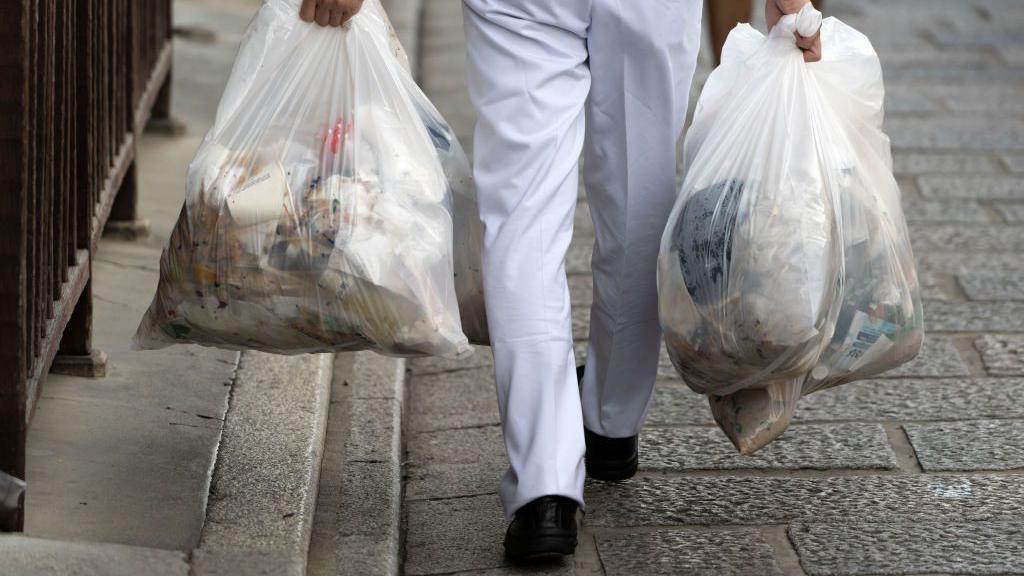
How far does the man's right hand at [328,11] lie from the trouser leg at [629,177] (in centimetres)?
43

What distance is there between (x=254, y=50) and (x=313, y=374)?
104 cm

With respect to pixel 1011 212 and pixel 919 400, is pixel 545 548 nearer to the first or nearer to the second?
pixel 919 400

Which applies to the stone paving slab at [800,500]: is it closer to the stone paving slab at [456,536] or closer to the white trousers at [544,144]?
the stone paving slab at [456,536]

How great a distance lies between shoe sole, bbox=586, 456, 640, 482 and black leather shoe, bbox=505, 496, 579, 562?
420mm

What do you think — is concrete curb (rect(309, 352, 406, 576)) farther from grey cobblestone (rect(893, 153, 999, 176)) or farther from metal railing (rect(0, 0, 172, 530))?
grey cobblestone (rect(893, 153, 999, 176))

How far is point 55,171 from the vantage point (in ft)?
10.4

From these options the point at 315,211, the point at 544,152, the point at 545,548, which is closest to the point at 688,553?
the point at 545,548

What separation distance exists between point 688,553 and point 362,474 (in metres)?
0.72

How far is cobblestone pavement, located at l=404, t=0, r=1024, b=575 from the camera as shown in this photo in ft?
9.43

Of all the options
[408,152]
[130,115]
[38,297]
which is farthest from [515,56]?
[130,115]

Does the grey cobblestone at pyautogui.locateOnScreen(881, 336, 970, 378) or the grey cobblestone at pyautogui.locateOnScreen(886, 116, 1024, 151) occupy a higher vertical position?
the grey cobblestone at pyautogui.locateOnScreen(881, 336, 970, 378)

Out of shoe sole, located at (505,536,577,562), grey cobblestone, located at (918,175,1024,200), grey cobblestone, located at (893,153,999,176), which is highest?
shoe sole, located at (505,536,577,562)

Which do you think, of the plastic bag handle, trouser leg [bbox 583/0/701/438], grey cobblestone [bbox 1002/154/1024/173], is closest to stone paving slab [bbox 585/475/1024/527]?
trouser leg [bbox 583/0/701/438]

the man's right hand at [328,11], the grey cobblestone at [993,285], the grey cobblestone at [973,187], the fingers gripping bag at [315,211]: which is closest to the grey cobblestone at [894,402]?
the grey cobblestone at [993,285]
